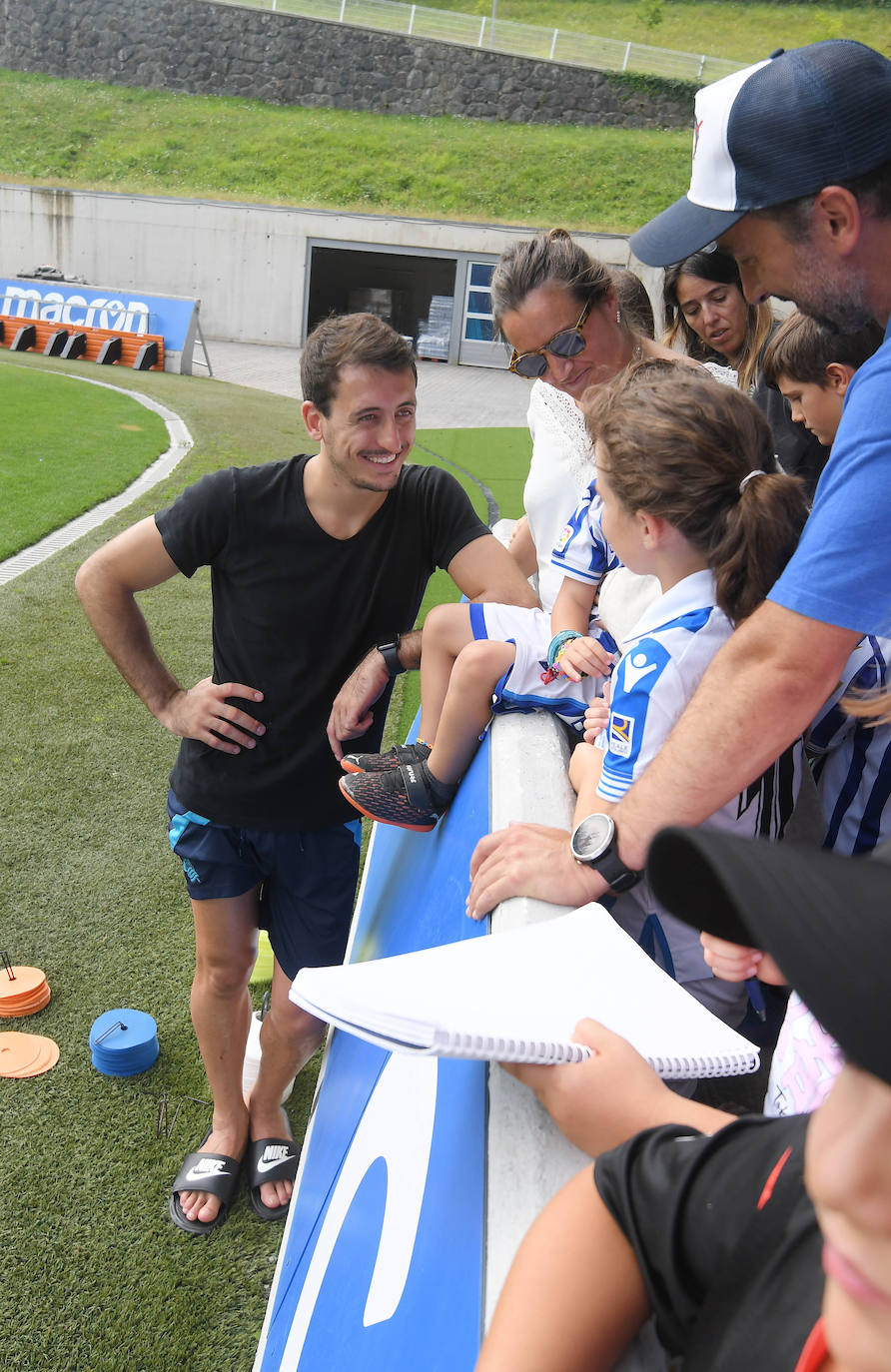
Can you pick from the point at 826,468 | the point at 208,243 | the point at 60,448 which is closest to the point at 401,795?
the point at 826,468

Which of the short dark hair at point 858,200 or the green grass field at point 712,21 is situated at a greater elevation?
the green grass field at point 712,21

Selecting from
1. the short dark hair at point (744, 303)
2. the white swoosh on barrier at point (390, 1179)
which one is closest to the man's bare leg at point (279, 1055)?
the white swoosh on barrier at point (390, 1179)

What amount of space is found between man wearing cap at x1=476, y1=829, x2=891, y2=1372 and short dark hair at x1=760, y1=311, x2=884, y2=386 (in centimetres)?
184

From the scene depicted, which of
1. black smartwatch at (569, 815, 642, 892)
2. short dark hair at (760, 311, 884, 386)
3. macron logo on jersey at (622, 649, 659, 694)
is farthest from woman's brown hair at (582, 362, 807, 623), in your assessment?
short dark hair at (760, 311, 884, 386)

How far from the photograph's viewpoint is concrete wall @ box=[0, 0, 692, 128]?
112 ft

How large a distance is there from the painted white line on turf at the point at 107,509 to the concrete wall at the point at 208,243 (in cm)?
1462

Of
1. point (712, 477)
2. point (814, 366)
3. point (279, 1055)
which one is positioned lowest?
point (279, 1055)

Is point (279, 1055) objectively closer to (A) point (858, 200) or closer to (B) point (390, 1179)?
(B) point (390, 1179)

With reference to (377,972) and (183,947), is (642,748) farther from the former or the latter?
(183,947)

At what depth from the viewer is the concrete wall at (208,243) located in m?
26.8

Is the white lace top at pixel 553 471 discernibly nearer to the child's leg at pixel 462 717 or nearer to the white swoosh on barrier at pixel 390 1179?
the child's leg at pixel 462 717

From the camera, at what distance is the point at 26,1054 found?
2893 mm

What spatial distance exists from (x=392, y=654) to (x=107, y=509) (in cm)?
712

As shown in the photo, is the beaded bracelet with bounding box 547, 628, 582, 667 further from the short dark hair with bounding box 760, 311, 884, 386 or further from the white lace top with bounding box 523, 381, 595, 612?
the short dark hair with bounding box 760, 311, 884, 386
